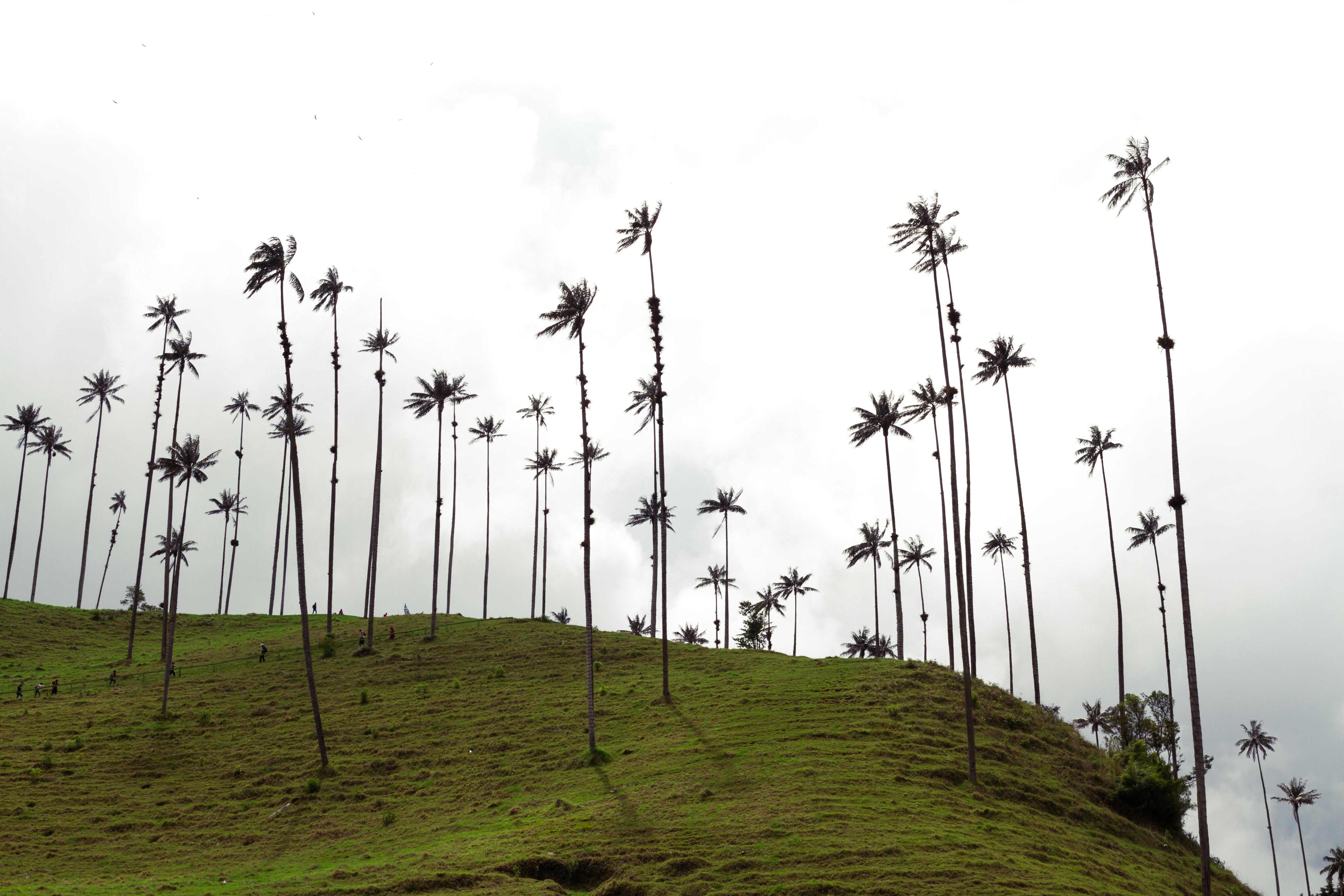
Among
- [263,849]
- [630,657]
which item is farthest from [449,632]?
[263,849]

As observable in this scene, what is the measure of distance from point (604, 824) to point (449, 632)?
45197 millimetres

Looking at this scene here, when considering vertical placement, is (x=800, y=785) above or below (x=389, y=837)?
above

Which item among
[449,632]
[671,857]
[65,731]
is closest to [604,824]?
[671,857]

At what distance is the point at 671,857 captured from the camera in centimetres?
2998

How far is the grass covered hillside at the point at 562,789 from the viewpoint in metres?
29.8

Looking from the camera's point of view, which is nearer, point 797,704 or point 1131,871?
point 1131,871

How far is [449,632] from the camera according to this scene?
246 feet

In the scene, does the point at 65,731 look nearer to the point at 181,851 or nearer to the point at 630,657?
the point at 181,851

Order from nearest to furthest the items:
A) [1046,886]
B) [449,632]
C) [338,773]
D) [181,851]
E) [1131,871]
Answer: [1046,886], [1131,871], [181,851], [338,773], [449,632]

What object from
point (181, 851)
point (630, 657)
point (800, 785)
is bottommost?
point (181, 851)

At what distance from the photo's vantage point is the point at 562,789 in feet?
129

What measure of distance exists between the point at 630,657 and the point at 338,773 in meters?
25.1

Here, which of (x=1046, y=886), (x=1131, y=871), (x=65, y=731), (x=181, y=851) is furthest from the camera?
(x=65, y=731)

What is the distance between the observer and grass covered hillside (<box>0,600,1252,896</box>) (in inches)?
1172
